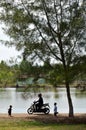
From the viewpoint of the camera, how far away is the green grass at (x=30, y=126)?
20.1 m

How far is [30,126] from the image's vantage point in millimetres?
21406

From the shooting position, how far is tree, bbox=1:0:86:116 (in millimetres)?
25531

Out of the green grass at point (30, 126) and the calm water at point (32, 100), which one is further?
the calm water at point (32, 100)

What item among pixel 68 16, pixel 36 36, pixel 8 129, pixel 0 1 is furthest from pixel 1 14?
pixel 8 129

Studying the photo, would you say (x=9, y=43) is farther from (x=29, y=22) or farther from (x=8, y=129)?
(x=8, y=129)

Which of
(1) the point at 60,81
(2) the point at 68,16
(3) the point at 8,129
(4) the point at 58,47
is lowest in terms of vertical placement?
(3) the point at 8,129

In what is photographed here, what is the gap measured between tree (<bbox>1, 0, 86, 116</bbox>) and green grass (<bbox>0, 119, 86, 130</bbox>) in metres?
4.00

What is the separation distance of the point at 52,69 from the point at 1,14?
4648 mm

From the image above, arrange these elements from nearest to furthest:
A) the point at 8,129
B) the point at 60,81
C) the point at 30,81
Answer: the point at 8,129 → the point at 60,81 → the point at 30,81

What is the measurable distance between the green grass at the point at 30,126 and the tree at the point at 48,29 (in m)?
4.00

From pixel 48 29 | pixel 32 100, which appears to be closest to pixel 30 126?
pixel 48 29

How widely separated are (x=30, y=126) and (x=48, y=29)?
7087mm

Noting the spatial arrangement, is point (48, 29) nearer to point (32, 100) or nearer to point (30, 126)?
point (30, 126)

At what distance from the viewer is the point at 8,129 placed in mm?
19281
